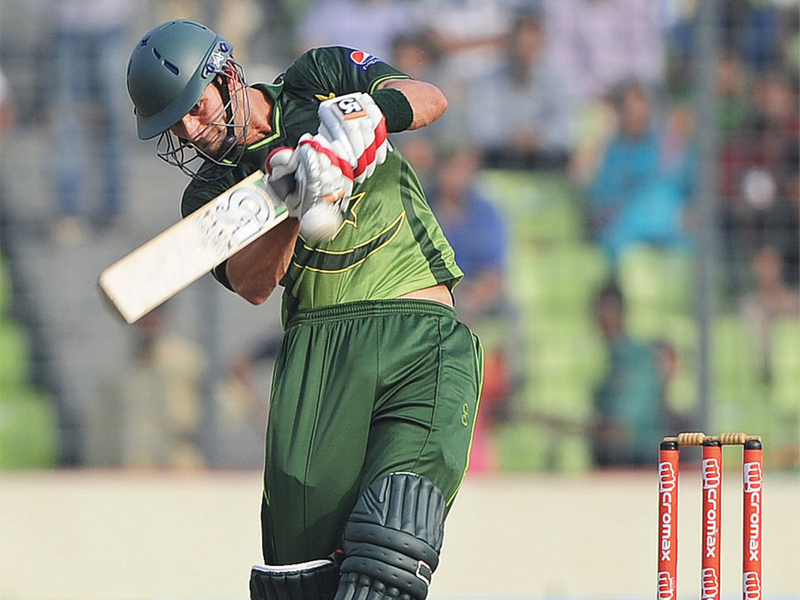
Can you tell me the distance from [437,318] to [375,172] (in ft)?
1.16

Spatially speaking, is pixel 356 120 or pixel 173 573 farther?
pixel 173 573

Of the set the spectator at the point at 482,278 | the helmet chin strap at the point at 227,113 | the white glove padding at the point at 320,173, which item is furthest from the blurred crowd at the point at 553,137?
the white glove padding at the point at 320,173

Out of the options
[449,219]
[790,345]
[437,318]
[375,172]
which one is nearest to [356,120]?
[375,172]

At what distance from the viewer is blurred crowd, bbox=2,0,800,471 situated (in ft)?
21.2

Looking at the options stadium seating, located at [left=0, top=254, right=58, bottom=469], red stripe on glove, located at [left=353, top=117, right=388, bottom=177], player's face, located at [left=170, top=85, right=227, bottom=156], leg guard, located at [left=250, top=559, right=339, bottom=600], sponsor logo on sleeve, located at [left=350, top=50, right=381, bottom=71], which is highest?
stadium seating, located at [left=0, top=254, right=58, bottom=469]

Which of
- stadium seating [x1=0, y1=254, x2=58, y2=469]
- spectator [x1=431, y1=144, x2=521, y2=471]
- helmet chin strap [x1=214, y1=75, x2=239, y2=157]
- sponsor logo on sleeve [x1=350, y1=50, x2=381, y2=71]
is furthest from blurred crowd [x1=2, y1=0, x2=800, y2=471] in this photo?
helmet chin strap [x1=214, y1=75, x2=239, y2=157]

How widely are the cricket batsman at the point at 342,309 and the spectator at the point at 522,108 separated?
326cm

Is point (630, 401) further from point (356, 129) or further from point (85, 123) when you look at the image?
point (356, 129)

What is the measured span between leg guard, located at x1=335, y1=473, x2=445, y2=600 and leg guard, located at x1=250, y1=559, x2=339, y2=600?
16 centimetres

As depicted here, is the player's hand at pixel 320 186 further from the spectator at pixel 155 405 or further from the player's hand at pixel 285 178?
the spectator at pixel 155 405

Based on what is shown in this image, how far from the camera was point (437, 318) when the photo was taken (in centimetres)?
328

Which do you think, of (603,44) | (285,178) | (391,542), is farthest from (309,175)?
(603,44)

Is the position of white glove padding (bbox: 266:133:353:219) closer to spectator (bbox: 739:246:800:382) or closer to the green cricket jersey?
the green cricket jersey

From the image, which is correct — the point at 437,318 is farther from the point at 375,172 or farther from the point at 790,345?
the point at 790,345
